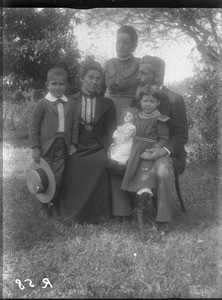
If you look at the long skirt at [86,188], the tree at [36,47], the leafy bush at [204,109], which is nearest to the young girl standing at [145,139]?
the long skirt at [86,188]

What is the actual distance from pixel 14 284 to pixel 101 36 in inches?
99.2

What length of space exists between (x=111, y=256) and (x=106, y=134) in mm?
1486

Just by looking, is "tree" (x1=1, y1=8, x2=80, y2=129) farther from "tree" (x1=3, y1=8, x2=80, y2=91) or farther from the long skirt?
the long skirt

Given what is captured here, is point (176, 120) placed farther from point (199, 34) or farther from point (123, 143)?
point (199, 34)

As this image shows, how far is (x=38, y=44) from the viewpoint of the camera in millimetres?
4531

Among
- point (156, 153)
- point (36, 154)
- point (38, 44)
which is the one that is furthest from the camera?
point (38, 44)

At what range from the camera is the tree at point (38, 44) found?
4.34 metres

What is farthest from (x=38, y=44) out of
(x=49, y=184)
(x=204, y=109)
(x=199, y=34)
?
(x=204, y=109)

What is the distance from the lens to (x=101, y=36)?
4.19m

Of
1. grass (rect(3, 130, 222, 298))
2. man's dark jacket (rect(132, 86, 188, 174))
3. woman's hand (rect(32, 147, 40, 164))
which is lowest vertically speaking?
grass (rect(3, 130, 222, 298))

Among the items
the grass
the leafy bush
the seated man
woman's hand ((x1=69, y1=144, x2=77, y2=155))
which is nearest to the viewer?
the grass

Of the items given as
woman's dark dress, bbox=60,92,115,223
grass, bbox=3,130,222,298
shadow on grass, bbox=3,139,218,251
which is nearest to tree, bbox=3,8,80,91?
woman's dark dress, bbox=60,92,115,223

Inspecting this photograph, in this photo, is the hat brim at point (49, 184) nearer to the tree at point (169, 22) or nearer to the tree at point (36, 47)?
the tree at point (36, 47)

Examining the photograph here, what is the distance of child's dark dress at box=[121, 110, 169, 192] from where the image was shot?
4102 mm
